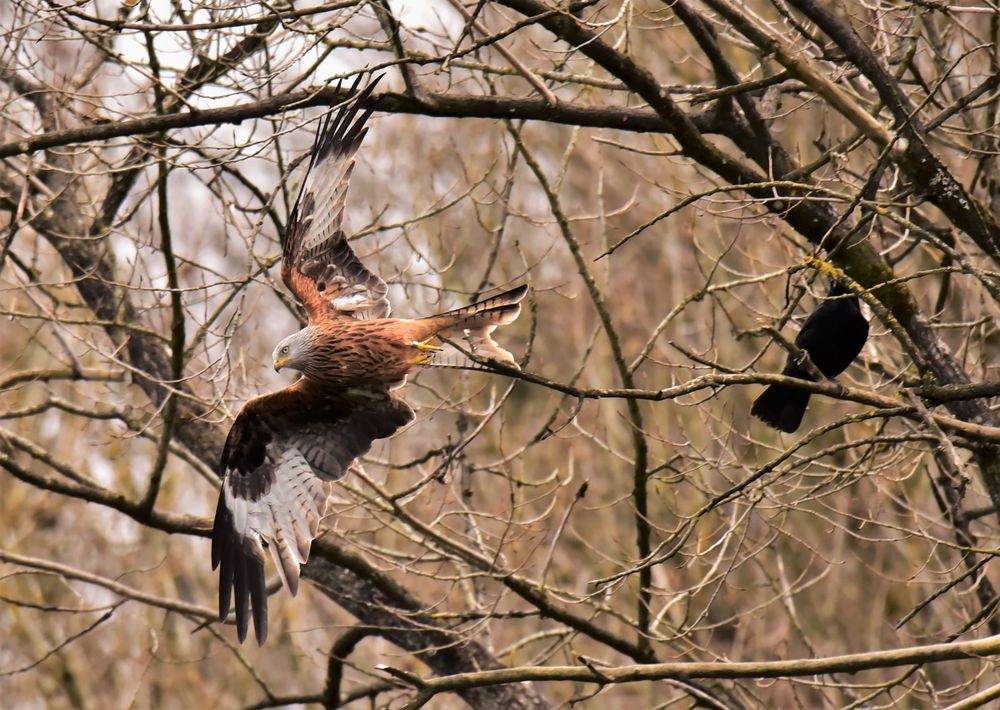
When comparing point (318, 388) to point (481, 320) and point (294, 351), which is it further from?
point (481, 320)

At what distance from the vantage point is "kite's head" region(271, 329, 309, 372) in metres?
6.07

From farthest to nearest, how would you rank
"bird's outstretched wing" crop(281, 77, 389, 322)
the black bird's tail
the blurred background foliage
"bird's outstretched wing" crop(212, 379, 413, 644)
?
"bird's outstretched wing" crop(281, 77, 389, 322)
"bird's outstretched wing" crop(212, 379, 413, 644)
the black bird's tail
the blurred background foliage

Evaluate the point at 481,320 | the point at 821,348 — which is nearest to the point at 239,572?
the point at 481,320

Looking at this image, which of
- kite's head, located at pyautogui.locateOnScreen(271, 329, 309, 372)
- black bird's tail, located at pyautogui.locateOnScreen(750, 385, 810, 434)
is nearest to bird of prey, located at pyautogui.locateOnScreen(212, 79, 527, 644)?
kite's head, located at pyautogui.locateOnScreen(271, 329, 309, 372)

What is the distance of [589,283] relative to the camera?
604 centimetres

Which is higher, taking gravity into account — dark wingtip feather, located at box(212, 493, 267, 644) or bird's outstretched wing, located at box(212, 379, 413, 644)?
bird's outstretched wing, located at box(212, 379, 413, 644)

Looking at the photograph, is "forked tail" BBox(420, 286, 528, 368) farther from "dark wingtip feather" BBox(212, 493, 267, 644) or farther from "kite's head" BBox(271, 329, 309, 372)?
"dark wingtip feather" BBox(212, 493, 267, 644)

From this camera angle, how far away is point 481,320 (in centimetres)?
605

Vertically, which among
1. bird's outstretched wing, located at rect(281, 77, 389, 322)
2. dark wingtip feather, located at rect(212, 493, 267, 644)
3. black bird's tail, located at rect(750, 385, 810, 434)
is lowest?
dark wingtip feather, located at rect(212, 493, 267, 644)

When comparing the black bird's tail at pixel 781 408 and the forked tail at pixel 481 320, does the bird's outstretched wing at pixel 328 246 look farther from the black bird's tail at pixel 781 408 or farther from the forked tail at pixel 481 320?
the black bird's tail at pixel 781 408

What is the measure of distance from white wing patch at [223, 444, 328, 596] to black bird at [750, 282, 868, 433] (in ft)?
7.34

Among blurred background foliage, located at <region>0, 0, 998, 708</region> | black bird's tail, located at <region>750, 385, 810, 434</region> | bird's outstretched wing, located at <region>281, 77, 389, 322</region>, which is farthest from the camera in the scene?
bird's outstretched wing, located at <region>281, 77, 389, 322</region>

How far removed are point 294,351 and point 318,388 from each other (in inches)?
15.4

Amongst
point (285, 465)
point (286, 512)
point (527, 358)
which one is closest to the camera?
point (527, 358)
